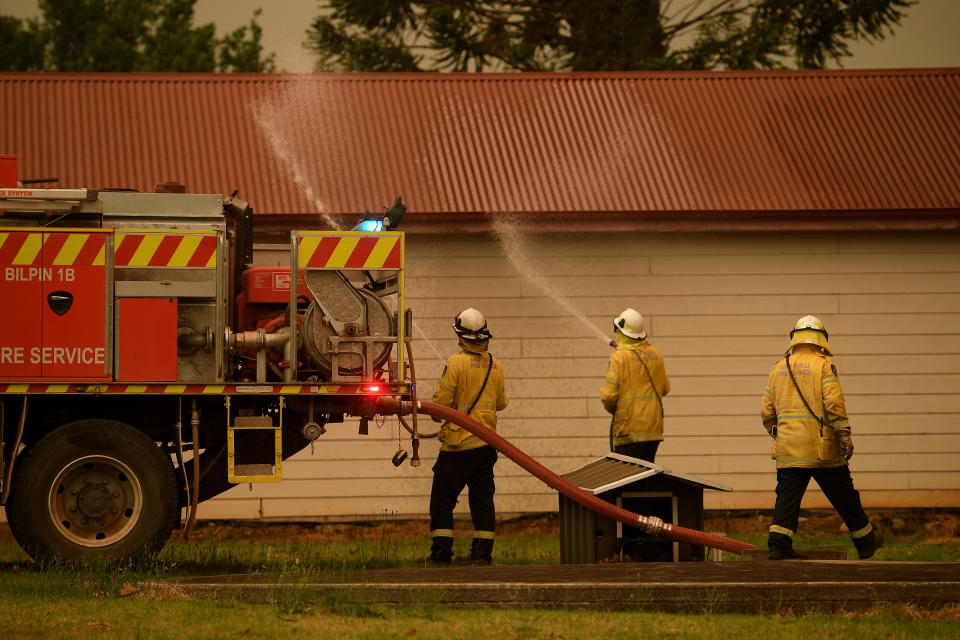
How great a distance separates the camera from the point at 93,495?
407 inches

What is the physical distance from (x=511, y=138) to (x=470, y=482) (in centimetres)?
556

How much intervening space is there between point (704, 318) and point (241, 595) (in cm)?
809

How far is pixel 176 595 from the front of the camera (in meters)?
8.74

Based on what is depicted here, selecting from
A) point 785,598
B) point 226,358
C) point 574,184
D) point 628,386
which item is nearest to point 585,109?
point 574,184

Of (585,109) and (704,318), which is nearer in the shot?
(704,318)

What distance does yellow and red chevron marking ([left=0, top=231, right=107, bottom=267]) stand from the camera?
1035 cm

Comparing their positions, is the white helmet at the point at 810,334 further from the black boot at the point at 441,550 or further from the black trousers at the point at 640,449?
the black boot at the point at 441,550

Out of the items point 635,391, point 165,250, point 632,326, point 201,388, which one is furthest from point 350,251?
point 635,391

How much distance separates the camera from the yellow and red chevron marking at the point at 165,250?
10508 mm

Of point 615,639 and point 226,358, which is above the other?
point 226,358

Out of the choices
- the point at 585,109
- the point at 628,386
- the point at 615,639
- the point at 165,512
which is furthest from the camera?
the point at 585,109

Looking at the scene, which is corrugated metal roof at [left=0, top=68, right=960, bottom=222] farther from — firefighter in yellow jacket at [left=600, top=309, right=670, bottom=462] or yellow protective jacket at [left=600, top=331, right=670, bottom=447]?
yellow protective jacket at [left=600, top=331, right=670, bottom=447]

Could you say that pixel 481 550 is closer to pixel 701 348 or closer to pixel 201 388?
pixel 201 388

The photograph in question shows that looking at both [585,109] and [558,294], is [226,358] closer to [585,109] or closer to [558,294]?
[558,294]
